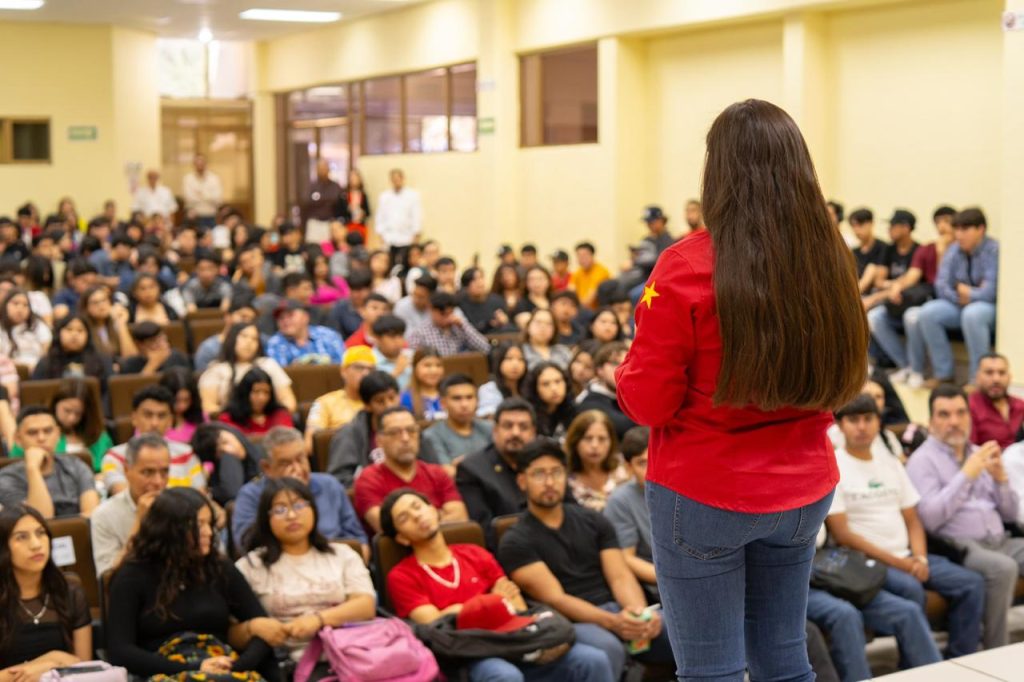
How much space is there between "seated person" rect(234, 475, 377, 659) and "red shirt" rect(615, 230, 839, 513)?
268 centimetres

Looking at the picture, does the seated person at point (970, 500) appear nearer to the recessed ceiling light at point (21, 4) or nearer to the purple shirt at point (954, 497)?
the purple shirt at point (954, 497)

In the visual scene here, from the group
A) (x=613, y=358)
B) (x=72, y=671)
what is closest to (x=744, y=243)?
(x=72, y=671)

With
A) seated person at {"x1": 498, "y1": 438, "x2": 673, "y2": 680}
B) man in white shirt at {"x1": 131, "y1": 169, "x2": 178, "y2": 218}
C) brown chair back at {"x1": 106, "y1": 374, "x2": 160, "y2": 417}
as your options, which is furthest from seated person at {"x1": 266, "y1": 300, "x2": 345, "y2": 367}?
man in white shirt at {"x1": 131, "y1": 169, "x2": 178, "y2": 218}

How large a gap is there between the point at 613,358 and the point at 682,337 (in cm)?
505

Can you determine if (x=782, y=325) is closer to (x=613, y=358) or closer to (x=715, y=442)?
(x=715, y=442)

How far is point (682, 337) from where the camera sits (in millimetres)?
2188

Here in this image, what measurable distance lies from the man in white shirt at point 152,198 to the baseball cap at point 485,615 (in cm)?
1487

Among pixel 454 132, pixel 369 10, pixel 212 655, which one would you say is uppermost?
pixel 369 10

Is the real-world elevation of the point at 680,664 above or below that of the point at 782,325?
below

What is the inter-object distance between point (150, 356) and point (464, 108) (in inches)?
335

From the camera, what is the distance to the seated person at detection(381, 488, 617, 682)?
15.5 ft

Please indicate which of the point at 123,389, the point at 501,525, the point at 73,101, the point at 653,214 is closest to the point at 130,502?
the point at 501,525

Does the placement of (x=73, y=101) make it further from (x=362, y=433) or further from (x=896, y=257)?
(x=362, y=433)

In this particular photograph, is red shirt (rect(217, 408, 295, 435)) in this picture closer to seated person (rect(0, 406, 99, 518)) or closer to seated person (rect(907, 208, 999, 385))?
seated person (rect(0, 406, 99, 518))
